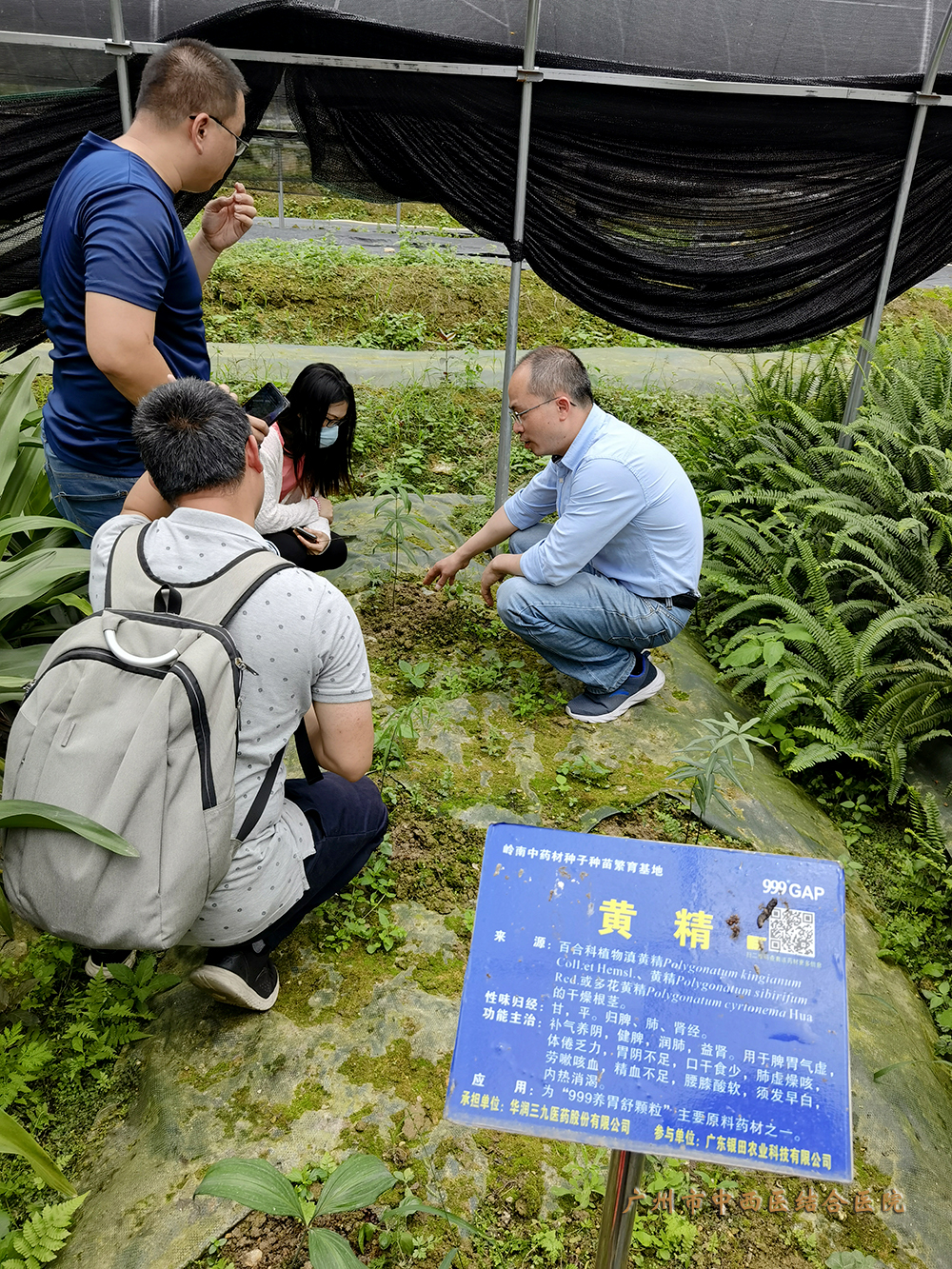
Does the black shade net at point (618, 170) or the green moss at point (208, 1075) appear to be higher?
the black shade net at point (618, 170)

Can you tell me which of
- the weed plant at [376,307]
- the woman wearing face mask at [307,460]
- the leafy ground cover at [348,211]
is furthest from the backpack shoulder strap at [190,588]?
the leafy ground cover at [348,211]

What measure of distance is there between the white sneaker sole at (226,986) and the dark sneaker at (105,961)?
0.33 metres

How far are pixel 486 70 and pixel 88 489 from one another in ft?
8.27

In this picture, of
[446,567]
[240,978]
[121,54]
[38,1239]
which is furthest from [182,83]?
[38,1239]

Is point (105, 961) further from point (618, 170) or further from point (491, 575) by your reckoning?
point (618, 170)

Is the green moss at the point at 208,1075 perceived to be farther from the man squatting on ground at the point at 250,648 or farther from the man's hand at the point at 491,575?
the man's hand at the point at 491,575

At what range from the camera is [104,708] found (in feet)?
5.92

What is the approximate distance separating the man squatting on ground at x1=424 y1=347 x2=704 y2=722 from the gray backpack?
1.79m

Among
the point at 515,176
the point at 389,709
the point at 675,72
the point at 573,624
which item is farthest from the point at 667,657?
the point at 675,72

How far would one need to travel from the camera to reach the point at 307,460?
12.2ft

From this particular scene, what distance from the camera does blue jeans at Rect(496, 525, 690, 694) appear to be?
3.48 m

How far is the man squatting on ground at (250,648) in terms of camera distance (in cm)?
194

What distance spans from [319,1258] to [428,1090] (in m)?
0.72

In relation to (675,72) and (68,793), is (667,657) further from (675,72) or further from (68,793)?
(68,793)
